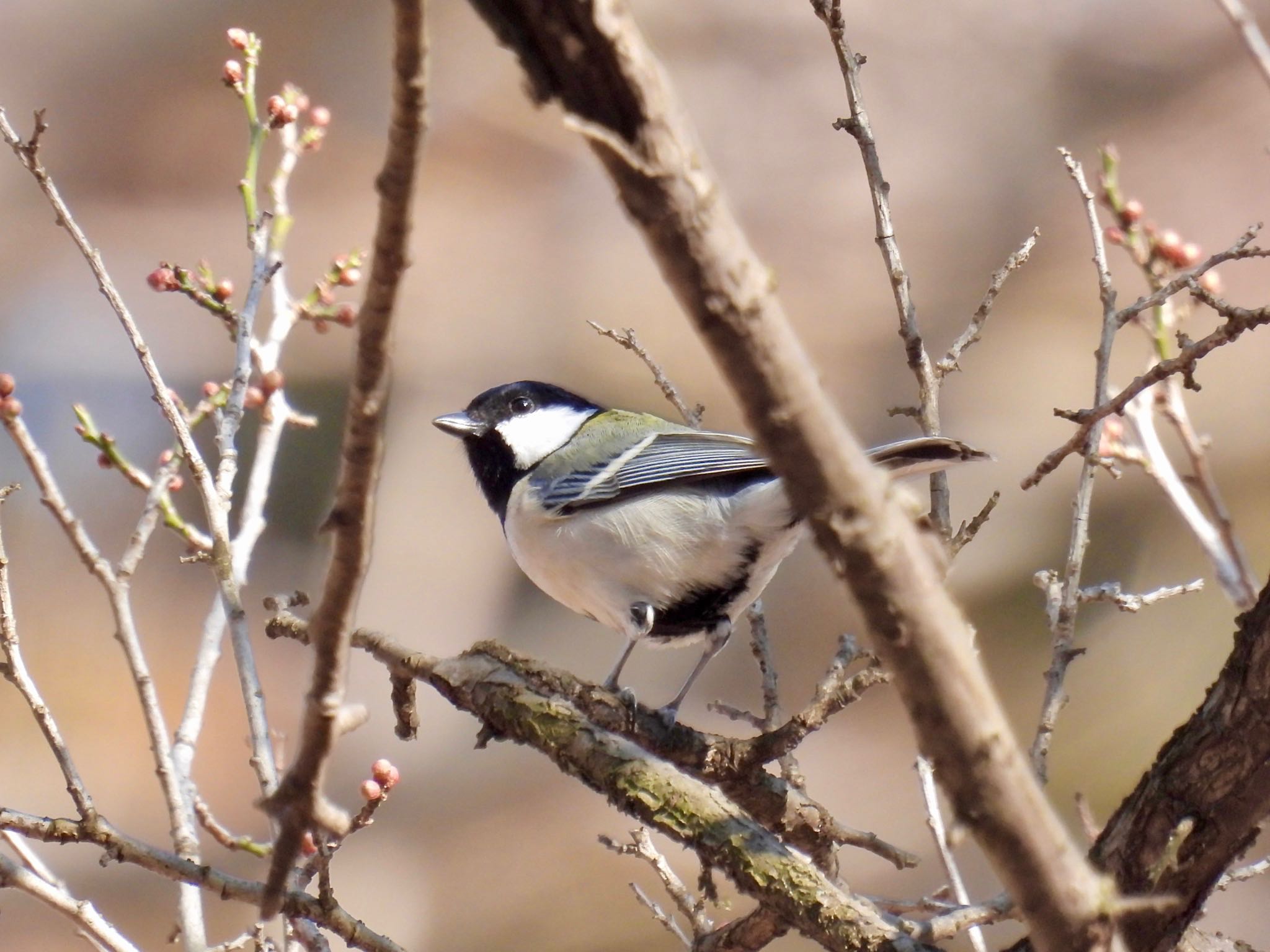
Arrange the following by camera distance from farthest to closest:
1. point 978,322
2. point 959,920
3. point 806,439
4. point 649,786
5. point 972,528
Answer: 1. point 978,322
2. point 972,528
3. point 649,786
4. point 959,920
5. point 806,439

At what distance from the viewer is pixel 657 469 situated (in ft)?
8.67

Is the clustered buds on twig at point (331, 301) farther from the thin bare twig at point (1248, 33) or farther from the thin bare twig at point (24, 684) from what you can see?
the thin bare twig at point (1248, 33)

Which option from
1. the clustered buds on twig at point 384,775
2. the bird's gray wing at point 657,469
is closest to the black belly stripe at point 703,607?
the bird's gray wing at point 657,469

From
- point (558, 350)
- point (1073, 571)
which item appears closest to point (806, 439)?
point (1073, 571)

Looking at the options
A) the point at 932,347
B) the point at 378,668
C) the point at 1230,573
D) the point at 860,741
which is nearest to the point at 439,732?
the point at 378,668

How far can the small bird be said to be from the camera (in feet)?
8.09

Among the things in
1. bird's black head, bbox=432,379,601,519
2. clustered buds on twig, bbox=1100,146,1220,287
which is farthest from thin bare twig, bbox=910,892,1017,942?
bird's black head, bbox=432,379,601,519

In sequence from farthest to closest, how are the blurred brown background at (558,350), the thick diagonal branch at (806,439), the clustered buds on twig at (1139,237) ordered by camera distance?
the blurred brown background at (558,350) → the clustered buds on twig at (1139,237) → the thick diagonal branch at (806,439)

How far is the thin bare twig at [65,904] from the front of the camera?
1.46 m

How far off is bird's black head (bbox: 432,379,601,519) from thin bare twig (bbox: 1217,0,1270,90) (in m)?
1.83

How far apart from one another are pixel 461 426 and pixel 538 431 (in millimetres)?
206

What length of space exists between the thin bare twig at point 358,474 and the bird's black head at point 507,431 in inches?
78.1

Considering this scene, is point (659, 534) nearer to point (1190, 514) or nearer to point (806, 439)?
point (1190, 514)

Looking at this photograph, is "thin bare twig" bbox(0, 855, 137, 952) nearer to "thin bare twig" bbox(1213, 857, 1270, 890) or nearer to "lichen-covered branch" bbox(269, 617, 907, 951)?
"lichen-covered branch" bbox(269, 617, 907, 951)
